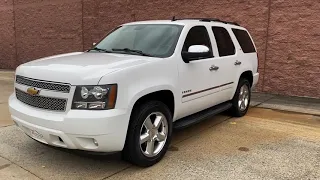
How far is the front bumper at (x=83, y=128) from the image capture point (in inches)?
141

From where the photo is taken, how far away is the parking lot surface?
160 inches

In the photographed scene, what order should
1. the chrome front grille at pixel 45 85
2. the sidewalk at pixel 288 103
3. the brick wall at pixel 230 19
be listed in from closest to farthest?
the chrome front grille at pixel 45 85, the sidewalk at pixel 288 103, the brick wall at pixel 230 19

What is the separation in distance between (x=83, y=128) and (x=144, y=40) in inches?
76.1

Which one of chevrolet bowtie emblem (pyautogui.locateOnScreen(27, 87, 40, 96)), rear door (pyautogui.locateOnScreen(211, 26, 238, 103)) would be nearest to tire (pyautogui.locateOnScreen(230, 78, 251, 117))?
rear door (pyautogui.locateOnScreen(211, 26, 238, 103))

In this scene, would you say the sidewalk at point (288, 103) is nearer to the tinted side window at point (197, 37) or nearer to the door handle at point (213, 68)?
the door handle at point (213, 68)

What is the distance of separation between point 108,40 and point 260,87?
5654 millimetres

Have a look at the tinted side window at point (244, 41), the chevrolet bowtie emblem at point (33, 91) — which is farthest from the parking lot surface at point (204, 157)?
the tinted side window at point (244, 41)

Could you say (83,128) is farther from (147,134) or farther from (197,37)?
(197,37)

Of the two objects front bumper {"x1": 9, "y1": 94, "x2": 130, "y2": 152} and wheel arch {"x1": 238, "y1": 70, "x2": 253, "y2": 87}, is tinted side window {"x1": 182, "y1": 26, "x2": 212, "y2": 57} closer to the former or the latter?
wheel arch {"x1": 238, "y1": 70, "x2": 253, "y2": 87}

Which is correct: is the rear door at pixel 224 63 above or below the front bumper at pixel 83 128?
above

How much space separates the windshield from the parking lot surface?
145 cm

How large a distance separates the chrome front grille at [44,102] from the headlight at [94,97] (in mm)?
192

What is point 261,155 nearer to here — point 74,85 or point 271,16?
point 74,85

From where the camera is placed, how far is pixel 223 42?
19.6ft
